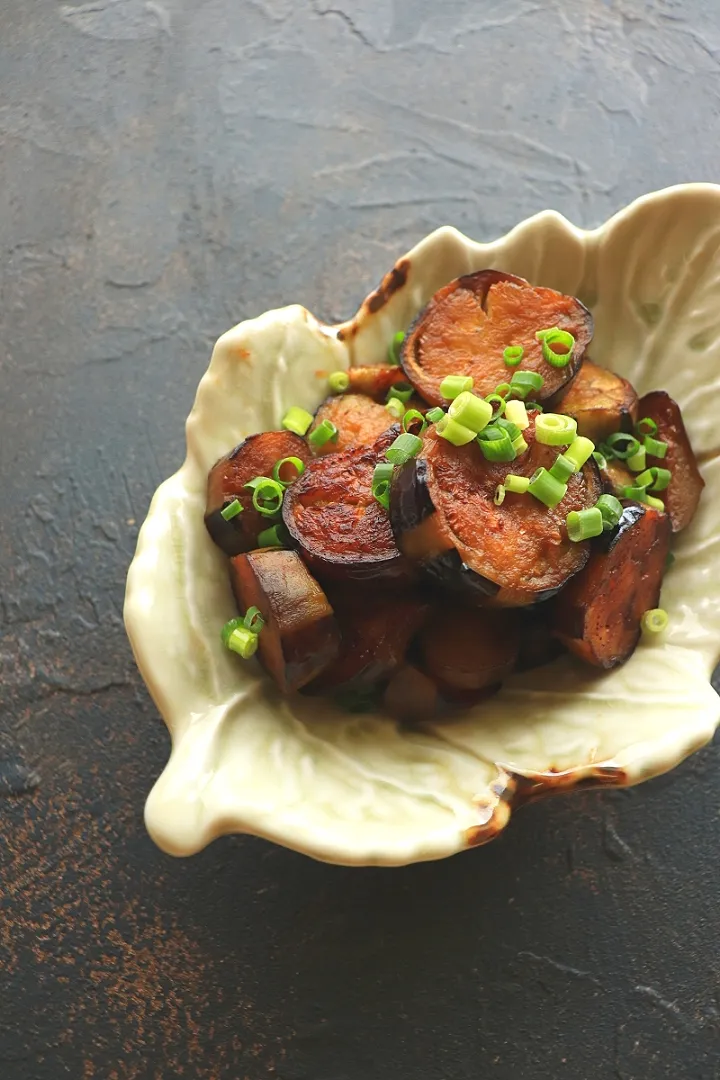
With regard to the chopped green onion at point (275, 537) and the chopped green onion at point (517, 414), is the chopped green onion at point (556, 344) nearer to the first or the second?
the chopped green onion at point (517, 414)

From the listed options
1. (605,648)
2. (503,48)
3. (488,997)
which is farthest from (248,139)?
(488,997)

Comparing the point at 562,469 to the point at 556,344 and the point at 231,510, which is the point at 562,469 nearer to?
the point at 556,344

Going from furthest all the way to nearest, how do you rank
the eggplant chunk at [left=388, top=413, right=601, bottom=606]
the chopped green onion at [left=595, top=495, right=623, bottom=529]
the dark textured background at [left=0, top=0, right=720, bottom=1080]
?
1. the dark textured background at [left=0, top=0, right=720, bottom=1080]
2. the chopped green onion at [left=595, top=495, right=623, bottom=529]
3. the eggplant chunk at [left=388, top=413, right=601, bottom=606]

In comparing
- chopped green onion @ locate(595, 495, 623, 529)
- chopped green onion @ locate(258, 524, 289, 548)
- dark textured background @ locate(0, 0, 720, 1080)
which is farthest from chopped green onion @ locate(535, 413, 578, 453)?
dark textured background @ locate(0, 0, 720, 1080)

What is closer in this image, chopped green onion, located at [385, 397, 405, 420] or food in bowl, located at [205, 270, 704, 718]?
food in bowl, located at [205, 270, 704, 718]

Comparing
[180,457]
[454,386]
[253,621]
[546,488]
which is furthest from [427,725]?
[180,457]

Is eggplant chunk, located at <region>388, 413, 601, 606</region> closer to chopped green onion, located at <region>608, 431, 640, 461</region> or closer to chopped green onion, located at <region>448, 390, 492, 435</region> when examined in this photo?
chopped green onion, located at <region>448, 390, 492, 435</region>
